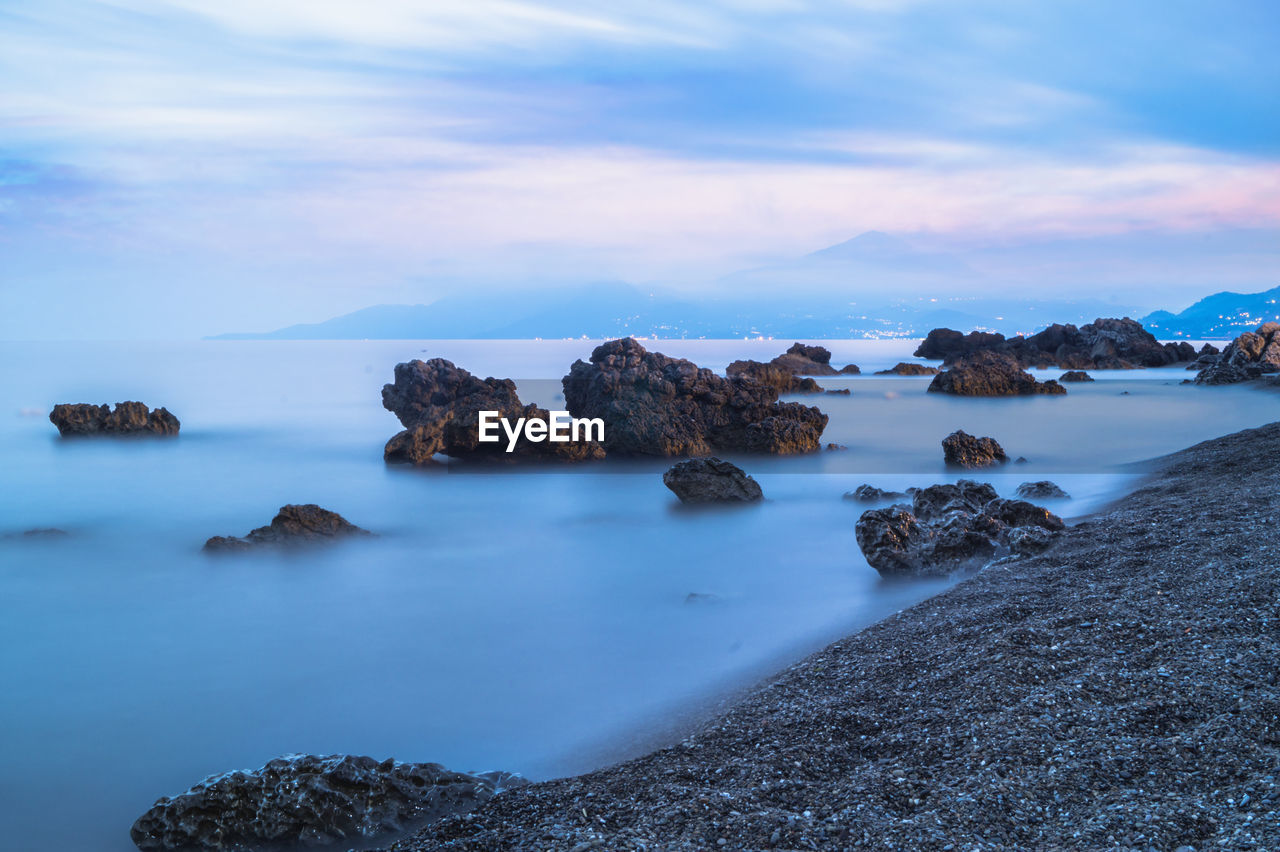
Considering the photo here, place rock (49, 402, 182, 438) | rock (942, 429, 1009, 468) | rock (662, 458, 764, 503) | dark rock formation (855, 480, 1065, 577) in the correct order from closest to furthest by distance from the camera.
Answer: dark rock formation (855, 480, 1065, 577) < rock (662, 458, 764, 503) < rock (942, 429, 1009, 468) < rock (49, 402, 182, 438)

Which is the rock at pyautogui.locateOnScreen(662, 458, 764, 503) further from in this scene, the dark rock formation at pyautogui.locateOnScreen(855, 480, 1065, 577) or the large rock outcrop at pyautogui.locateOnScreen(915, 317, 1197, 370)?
the large rock outcrop at pyautogui.locateOnScreen(915, 317, 1197, 370)

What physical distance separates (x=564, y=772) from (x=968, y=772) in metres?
2.29

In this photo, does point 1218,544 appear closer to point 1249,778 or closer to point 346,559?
point 1249,778

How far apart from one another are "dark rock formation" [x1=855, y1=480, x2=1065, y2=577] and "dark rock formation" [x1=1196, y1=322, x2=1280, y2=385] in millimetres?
31520

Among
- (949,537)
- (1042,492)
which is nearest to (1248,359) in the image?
(1042,492)

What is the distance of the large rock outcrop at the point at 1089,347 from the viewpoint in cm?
4903

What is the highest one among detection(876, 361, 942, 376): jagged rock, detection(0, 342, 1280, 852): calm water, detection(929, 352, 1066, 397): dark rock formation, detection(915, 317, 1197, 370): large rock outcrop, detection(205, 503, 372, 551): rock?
detection(915, 317, 1197, 370): large rock outcrop

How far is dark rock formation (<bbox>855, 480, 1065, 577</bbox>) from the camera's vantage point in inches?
300

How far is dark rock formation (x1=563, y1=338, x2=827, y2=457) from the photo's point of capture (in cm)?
1546

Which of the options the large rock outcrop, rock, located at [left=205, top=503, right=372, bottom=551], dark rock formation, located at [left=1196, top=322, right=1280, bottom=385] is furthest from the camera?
the large rock outcrop

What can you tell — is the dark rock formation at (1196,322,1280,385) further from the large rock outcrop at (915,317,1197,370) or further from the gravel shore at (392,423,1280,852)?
the gravel shore at (392,423,1280,852)

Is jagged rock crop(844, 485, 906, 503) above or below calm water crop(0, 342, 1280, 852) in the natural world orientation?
above

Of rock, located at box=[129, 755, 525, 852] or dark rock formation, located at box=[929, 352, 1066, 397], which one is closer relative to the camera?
rock, located at box=[129, 755, 525, 852]
